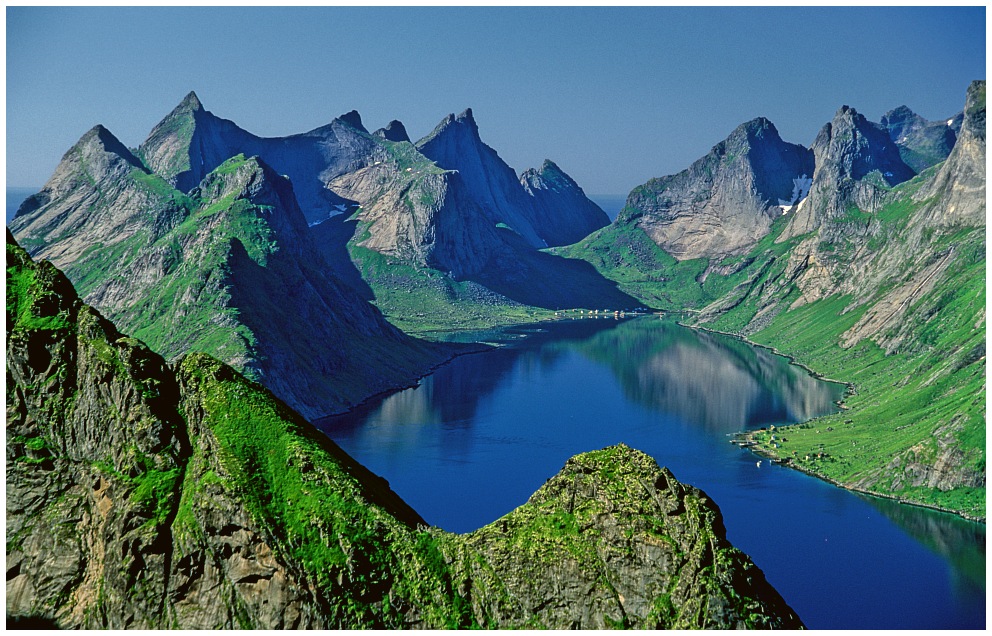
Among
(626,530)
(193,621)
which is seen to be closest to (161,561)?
(193,621)

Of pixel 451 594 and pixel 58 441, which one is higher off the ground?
pixel 58 441

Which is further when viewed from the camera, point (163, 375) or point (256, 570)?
point (163, 375)

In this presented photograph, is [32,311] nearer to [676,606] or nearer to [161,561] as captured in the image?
[161,561]

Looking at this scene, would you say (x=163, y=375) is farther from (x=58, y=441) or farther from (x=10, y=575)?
(x=10, y=575)

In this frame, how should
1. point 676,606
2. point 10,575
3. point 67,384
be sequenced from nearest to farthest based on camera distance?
point 676,606 < point 10,575 < point 67,384

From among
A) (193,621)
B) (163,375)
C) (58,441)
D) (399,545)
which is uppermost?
(163,375)

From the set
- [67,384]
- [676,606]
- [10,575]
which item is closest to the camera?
[676,606]

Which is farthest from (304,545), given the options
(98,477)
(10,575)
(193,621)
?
(10,575)
